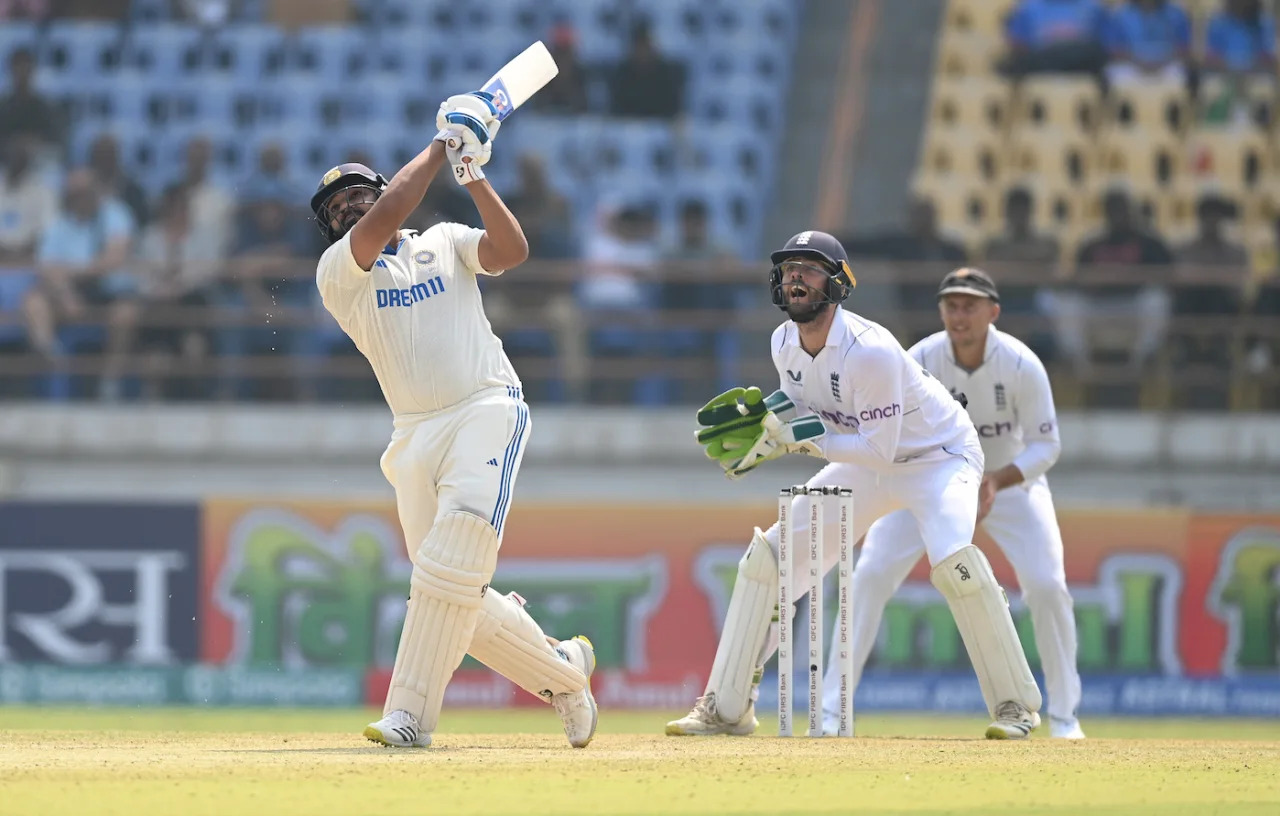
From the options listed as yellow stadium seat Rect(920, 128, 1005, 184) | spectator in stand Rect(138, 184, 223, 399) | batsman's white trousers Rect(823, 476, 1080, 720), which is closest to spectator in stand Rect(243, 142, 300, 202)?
spectator in stand Rect(138, 184, 223, 399)

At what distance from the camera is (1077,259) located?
14289 millimetres

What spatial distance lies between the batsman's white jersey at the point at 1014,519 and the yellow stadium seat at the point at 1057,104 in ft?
25.3

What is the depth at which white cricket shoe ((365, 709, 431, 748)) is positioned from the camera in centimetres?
684

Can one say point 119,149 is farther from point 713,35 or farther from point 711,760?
point 711,760

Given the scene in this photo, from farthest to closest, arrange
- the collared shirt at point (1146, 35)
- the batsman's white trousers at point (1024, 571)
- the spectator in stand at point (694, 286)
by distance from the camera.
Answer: the collared shirt at point (1146, 35), the spectator in stand at point (694, 286), the batsman's white trousers at point (1024, 571)

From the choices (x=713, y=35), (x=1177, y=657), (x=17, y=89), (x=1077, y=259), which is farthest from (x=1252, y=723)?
(x=17, y=89)

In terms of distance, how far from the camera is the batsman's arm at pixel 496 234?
6770 mm

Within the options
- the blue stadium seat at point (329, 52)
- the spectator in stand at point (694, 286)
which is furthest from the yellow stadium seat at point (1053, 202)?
the blue stadium seat at point (329, 52)

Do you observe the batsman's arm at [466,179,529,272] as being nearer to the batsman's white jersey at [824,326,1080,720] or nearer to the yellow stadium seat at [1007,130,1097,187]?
the batsman's white jersey at [824,326,1080,720]

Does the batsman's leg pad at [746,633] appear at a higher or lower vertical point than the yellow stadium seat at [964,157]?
lower

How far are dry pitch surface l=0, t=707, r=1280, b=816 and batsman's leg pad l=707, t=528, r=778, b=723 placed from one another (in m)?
0.41

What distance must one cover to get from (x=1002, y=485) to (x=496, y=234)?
3.16m

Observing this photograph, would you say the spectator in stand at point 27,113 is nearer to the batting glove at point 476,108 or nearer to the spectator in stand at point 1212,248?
the spectator in stand at point 1212,248

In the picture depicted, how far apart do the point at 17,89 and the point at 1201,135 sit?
31.5 ft
